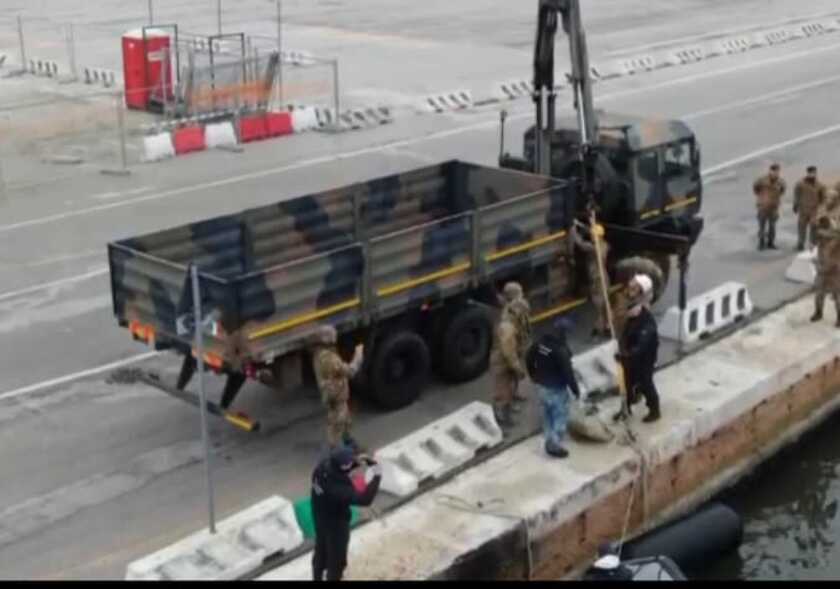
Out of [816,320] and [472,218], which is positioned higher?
[472,218]

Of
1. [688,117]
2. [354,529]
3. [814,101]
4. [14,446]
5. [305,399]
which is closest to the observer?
[354,529]

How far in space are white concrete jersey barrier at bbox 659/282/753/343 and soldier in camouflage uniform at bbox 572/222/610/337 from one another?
648 mm

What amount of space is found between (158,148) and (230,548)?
642 inches

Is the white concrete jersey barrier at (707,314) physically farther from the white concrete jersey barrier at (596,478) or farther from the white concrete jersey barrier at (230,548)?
the white concrete jersey barrier at (230,548)

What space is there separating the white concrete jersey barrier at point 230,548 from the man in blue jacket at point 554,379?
2.47 m

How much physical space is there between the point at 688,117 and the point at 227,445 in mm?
18070

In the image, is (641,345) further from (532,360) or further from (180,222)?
(180,222)

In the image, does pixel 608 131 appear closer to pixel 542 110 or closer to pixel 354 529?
pixel 542 110

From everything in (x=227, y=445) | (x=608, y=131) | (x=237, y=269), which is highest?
(x=608, y=131)

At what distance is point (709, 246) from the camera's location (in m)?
18.7

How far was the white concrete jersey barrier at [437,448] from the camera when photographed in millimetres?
11086

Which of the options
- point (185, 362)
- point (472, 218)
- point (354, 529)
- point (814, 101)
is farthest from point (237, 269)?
point (814, 101)

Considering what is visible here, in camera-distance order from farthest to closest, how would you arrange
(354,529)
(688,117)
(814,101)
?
(814,101) → (688,117) → (354,529)

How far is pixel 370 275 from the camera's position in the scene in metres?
12.2
